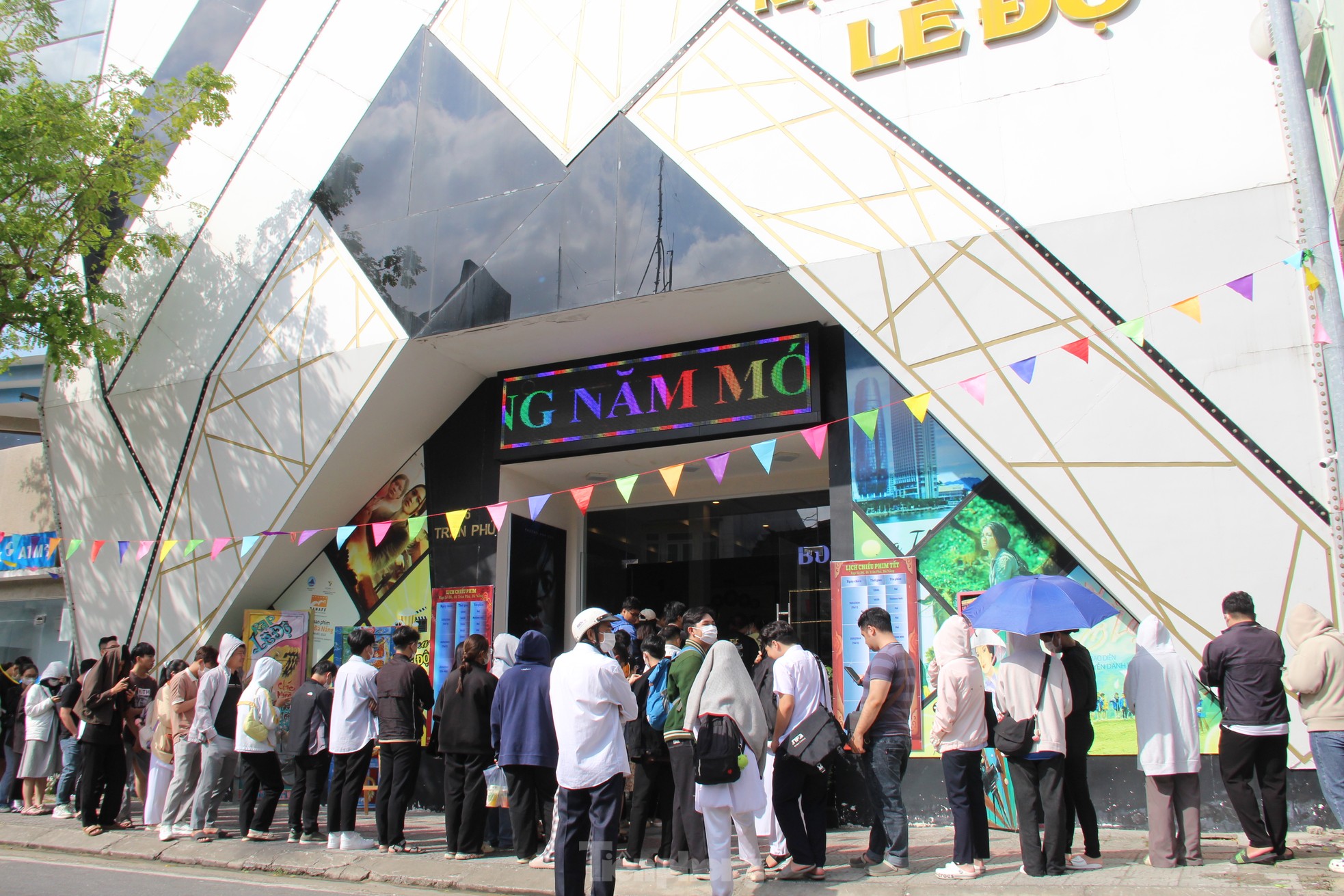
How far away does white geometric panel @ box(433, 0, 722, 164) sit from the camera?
30.6 ft

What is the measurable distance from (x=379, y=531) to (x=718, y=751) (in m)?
6.78

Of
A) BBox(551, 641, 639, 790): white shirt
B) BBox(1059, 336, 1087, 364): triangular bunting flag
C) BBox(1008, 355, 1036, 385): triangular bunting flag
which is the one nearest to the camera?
BBox(551, 641, 639, 790): white shirt

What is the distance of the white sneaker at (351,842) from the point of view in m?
7.32

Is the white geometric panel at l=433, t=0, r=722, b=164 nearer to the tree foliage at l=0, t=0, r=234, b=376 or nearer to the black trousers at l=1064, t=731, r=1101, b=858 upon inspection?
the tree foliage at l=0, t=0, r=234, b=376

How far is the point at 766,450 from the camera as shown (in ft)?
26.7

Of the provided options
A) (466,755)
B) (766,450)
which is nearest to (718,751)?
(466,755)

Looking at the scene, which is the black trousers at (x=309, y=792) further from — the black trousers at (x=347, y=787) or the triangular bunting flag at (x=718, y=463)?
the triangular bunting flag at (x=718, y=463)

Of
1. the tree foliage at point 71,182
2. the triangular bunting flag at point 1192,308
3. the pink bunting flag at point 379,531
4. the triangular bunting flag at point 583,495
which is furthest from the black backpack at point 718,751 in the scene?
the tree foliage at point 71,182

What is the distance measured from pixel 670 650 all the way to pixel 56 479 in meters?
9.42

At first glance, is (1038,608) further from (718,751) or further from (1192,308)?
(1192,308)

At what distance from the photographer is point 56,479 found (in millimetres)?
12250

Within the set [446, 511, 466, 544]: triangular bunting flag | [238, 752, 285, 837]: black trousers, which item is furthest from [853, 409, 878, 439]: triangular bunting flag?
[238, 752, 285, 837]: black trousers

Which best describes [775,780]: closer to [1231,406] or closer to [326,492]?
[1231,406]

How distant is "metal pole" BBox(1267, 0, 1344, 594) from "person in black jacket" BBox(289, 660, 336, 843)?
7.25m
